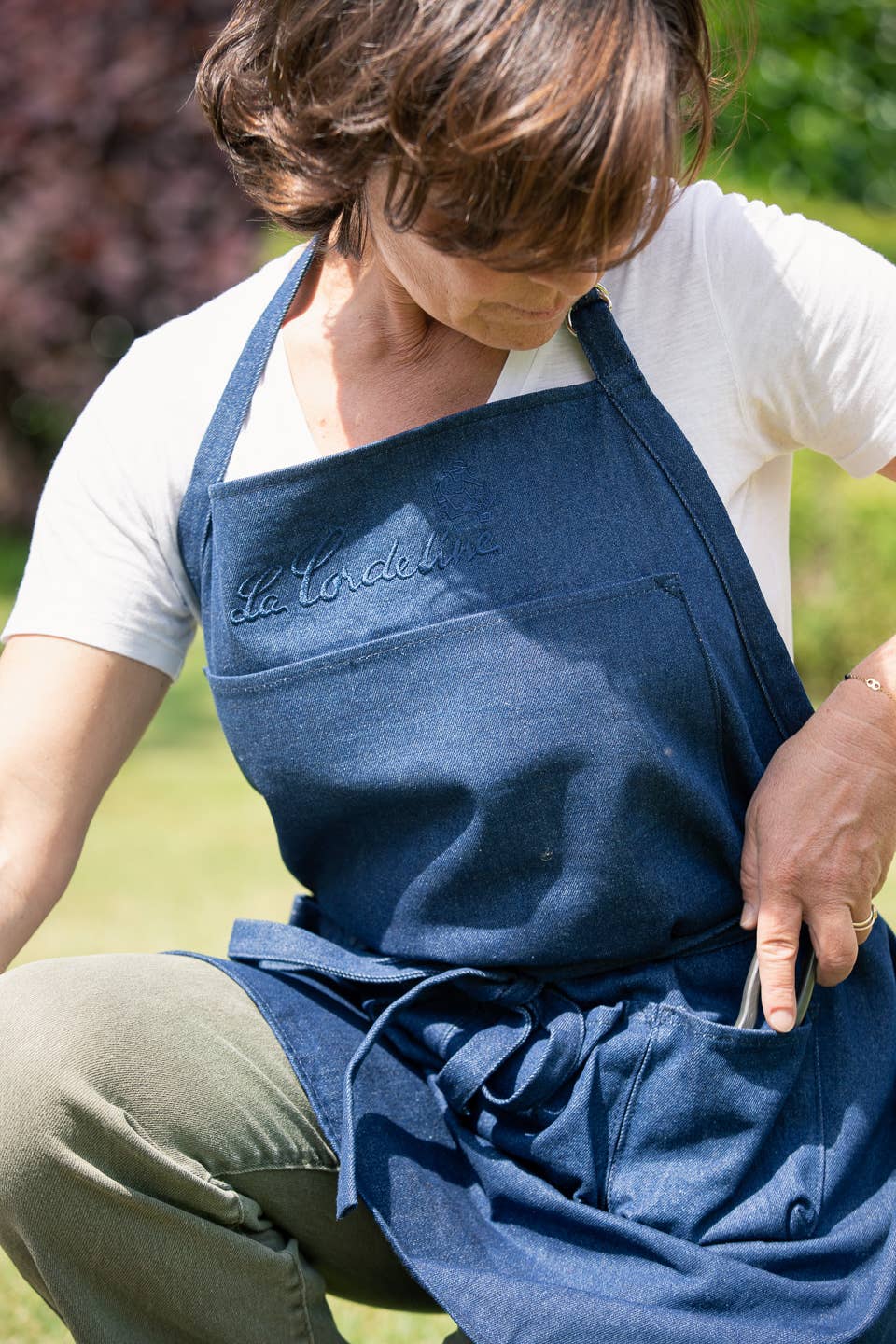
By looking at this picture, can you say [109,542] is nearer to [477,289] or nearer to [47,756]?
[47,756]

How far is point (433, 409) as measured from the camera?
1633 mm

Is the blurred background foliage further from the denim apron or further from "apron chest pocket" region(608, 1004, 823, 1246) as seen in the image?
"apron chest pocket" region(608, 1004, 823, 1246)

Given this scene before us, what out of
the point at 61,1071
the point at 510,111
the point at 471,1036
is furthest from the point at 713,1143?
the point at 510,111

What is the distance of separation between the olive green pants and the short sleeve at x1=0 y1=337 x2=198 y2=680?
0.37 meters

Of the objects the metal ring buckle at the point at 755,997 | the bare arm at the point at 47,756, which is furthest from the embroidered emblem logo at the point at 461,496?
the metal ring buckle at the point at 755,997

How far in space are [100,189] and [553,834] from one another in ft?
24.7

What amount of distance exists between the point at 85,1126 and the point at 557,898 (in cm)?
52

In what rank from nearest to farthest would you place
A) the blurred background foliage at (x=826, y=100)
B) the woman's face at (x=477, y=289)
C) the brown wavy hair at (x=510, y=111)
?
the brown wavy hair at (x=510, y=111)
the woman's face at (x=477, y=289)
the blurred background foliage at (x=826, y=100)

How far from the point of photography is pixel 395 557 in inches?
62.9

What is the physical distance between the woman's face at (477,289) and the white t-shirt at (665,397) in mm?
94

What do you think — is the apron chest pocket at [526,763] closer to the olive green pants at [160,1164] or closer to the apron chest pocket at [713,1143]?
the apron chest pocket at [713,1143]

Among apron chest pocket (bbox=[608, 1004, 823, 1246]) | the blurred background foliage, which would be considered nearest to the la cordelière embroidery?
apron chest pocket (bbox=[608, 1004, 823, 1246])

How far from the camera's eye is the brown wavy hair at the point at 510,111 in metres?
1.26

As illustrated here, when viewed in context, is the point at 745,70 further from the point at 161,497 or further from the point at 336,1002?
the point at 336,1002
